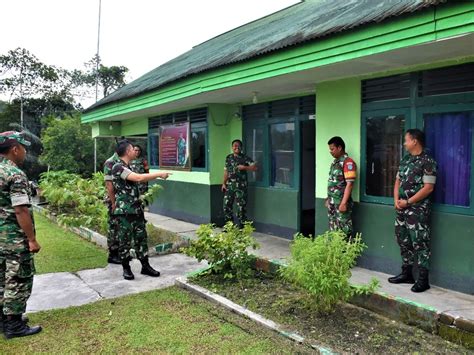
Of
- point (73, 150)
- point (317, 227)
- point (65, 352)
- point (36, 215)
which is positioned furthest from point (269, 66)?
point (73, 150)

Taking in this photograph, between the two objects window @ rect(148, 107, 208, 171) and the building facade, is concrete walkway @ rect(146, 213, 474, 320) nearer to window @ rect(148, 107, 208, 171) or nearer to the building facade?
the building facade

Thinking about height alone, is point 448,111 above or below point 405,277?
above

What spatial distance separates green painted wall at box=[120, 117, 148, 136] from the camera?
456 inches

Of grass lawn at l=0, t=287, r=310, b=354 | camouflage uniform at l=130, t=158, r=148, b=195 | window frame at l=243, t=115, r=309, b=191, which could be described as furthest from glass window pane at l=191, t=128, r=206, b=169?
grass lawn at l=0, t=287, r=310, b=354

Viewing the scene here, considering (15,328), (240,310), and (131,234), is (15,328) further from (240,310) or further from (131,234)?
(240,310)

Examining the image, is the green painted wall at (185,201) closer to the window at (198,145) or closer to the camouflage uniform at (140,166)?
the window at (198,145)

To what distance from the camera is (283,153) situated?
24.1 ft

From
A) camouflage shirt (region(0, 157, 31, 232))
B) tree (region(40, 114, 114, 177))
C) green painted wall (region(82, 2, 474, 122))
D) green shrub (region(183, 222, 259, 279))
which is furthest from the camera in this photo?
tree (region(40, 114, 114, 177))

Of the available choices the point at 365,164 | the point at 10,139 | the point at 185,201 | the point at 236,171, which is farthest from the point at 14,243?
the point at 185,201

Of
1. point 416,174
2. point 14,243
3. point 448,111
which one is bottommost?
point 14,243

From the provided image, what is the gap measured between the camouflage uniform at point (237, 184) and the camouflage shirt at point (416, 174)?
11.3 ft

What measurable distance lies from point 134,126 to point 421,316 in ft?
33.2

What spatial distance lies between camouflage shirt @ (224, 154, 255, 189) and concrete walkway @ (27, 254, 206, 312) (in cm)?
181

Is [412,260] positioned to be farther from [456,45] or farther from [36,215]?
[36,215]
